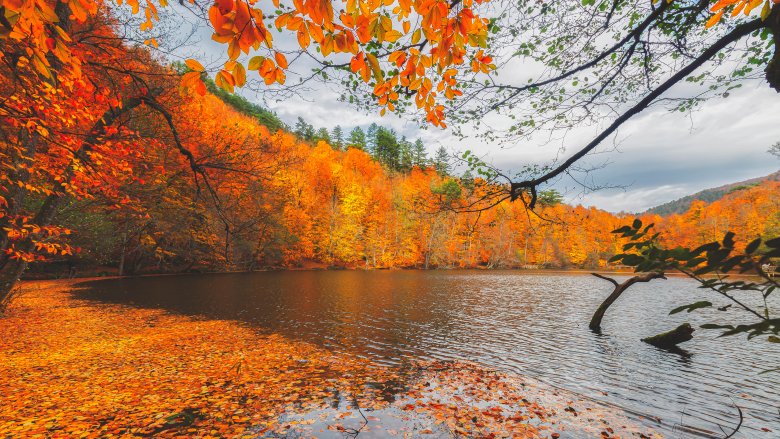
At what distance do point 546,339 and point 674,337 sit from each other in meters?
4.11

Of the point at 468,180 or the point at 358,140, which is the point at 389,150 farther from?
the point at 358,140

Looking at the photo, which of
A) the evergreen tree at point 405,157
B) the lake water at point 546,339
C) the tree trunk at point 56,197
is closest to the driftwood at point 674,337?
the lake water at point 546,339

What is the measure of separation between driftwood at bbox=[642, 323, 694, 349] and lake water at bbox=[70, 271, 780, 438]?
1.33ft

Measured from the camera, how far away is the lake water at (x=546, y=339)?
7.65 m

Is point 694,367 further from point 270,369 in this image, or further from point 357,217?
point 357,217

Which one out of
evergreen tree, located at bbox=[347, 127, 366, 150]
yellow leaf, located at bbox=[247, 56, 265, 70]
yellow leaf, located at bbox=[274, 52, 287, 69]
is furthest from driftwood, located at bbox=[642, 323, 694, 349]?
evergreen tree, located at bbox=[347, 127, 366, 150]

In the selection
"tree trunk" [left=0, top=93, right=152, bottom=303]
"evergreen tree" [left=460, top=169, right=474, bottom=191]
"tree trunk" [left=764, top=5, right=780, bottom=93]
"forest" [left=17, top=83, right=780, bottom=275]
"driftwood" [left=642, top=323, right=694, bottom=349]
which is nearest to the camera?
"tree trunk" [left=764, top=5, right=780, bottom=93]

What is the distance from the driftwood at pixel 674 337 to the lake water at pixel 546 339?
15.9 inches

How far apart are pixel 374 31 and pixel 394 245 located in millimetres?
56918

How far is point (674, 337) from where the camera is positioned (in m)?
11.8

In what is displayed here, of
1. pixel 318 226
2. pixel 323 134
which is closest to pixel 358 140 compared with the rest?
pixel 323 134

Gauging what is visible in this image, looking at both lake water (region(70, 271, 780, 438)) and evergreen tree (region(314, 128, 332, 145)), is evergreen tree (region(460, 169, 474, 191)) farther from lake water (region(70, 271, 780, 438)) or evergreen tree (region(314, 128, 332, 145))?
evergreen tree (region(314, 128, 332, 145))

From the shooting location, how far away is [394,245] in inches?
2329

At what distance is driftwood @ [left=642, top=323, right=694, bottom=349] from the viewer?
1167 cm
